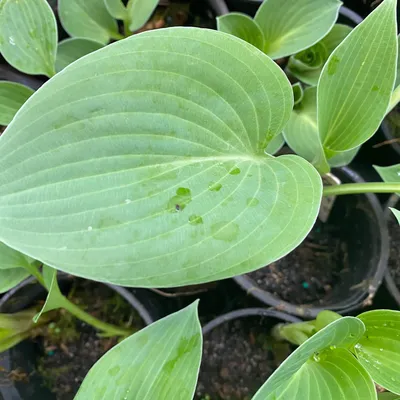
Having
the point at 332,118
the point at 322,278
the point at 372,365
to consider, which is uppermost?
the point at 332,118

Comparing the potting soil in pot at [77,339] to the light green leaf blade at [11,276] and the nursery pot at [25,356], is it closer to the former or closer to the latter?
the nursery pot at [25,356]

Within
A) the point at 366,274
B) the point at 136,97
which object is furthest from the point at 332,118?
the point at 366,274

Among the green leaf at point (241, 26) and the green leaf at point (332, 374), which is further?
the green leaf at point (241, 26)

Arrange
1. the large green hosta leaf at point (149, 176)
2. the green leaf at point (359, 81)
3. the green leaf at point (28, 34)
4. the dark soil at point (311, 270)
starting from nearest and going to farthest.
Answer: the large green hosta leaf at point (149, 176)
the green leaf at point (359, 81)
the green leaf at point (28, 34)
the dark soil at point (311, 270)

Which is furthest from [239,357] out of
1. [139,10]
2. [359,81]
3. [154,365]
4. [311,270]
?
[139,10]

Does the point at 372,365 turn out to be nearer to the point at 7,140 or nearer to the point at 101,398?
the point at 101,398

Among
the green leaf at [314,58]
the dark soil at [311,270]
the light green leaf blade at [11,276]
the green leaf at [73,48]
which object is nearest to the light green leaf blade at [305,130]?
the green leaf at [314,58]

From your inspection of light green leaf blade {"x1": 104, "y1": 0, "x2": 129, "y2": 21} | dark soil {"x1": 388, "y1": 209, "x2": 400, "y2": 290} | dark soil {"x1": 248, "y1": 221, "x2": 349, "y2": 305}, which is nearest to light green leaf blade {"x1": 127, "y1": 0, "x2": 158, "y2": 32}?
light green leaf blade {"x1": 104, "y1": 0, "x2": 129, "y2": 21}
